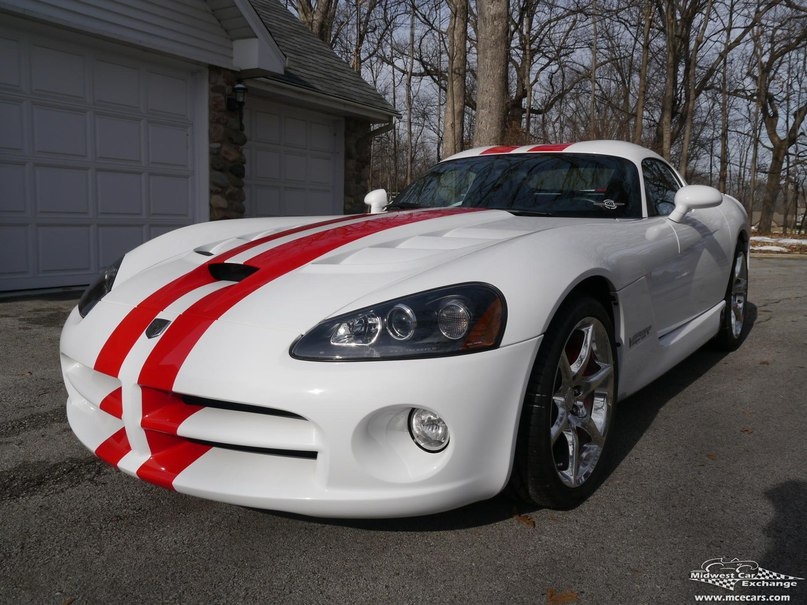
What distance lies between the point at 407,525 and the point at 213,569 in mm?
604

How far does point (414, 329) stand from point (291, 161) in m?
9.15

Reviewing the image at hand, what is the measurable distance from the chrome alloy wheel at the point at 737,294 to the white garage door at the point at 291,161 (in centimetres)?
690

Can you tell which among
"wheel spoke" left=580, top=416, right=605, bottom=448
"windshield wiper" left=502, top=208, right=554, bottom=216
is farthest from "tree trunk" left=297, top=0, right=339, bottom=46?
"wheel spoke" left=580, top=416, right=605, bottom=448

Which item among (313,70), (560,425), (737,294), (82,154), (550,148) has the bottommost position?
(560,425)

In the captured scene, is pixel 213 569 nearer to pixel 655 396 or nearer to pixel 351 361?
pixel 351 361

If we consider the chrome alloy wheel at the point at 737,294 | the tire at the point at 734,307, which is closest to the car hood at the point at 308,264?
the tire at the point at 734,307

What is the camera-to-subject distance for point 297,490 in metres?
1.94

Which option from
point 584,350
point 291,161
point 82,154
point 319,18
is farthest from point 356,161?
point 584,350

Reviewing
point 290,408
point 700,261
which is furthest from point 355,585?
point 700,261

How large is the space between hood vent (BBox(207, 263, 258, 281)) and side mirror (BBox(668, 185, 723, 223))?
6.87 ft

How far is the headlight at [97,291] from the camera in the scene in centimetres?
273

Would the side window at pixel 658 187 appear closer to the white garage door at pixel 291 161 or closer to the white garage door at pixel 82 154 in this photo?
the white garage door at pixel 82 154

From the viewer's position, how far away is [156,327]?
88.0 inches

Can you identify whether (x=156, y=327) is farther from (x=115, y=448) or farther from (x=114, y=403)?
(x=115, y=448)
